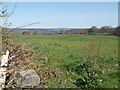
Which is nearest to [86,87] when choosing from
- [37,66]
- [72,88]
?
[72,88]

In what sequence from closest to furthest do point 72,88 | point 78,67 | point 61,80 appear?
point 72,88, point 61,80, point 78,67

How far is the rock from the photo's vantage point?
6461 mm

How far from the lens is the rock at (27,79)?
646cm

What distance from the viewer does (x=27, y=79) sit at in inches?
258

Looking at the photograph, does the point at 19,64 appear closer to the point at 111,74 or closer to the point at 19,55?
the point at 19,55

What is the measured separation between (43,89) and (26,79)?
22.0 inches

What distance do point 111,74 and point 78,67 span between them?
137 cm

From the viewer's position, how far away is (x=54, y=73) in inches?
320

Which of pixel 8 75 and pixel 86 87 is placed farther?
pixel 86 87

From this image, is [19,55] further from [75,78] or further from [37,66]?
[75,78]

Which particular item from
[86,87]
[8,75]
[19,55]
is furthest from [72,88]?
[19,55]

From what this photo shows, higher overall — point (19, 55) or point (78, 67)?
point (19, 55)

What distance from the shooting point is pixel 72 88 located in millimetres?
6977

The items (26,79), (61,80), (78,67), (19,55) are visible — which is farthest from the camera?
(78,67)
